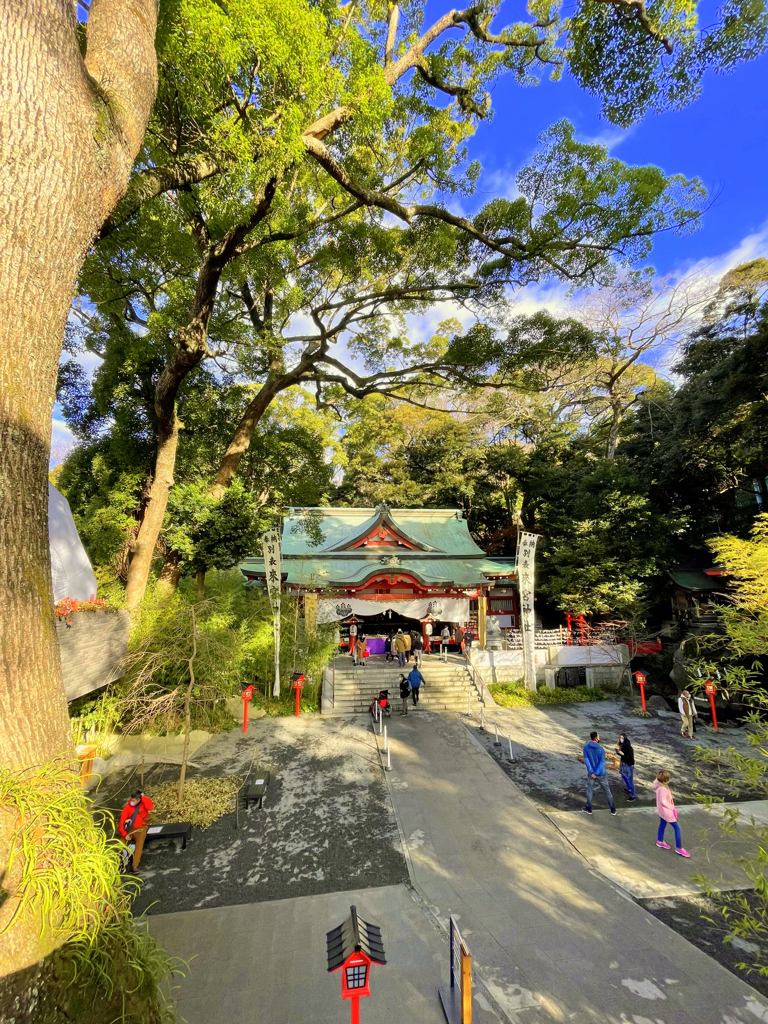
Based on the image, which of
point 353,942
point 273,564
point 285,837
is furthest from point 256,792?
point 273,564

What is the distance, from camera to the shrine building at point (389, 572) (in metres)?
13.7

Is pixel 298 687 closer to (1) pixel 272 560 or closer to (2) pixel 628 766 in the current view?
(1) pixel 272 560

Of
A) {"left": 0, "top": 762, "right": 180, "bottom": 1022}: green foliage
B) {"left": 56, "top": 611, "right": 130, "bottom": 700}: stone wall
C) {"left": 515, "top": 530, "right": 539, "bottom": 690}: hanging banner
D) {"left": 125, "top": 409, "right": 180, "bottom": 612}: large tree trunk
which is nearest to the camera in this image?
{"left": 0, "top": 762, "right": 180, "bottom": 1022}: green foliage

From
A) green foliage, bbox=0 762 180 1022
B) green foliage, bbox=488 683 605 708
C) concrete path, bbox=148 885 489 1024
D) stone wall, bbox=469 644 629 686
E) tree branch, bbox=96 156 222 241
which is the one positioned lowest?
concrete path, bbox=148 885 489 1024

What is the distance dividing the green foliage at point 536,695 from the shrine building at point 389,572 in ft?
7.76

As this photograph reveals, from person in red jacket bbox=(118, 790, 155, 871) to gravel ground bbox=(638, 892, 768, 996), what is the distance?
599 centimetres

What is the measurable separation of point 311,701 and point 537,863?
7.13 metres

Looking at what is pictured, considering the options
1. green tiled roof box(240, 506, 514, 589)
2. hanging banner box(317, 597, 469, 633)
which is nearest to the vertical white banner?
green tiled roof box(240, 506, 514, 589)

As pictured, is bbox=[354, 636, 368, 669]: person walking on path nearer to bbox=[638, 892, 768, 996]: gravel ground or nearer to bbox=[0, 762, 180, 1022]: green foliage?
bbox=[638, 892, 768, 996]: gravel ground

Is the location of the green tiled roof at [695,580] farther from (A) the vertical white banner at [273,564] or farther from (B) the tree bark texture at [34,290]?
(B) the tree bark texture at [34,290]

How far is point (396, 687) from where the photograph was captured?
12117 millimetres

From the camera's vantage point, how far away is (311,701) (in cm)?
1118

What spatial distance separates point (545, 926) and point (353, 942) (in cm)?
285

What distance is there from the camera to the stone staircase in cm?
1130
